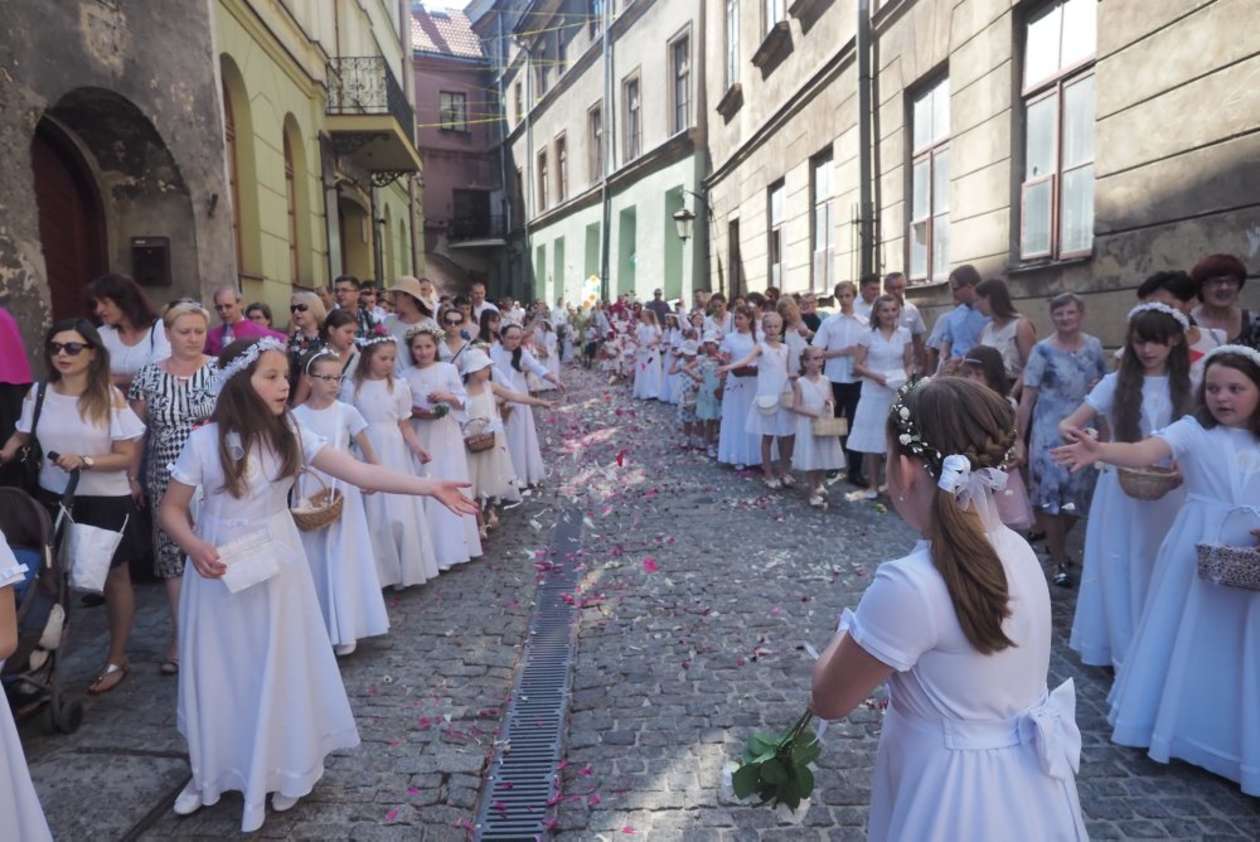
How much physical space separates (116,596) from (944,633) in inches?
161

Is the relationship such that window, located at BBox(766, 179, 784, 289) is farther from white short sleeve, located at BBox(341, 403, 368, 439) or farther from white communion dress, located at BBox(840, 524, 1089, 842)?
white communion dress, located at BBox(840, 524, 1089, 842)

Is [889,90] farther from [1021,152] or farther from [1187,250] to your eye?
[1187,250]

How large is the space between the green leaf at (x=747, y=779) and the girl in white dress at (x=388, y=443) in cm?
417

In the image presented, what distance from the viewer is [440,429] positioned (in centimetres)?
681

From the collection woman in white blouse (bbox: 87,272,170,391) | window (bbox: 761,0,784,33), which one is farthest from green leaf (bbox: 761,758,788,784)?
window (bbox: 761,0,784,33)

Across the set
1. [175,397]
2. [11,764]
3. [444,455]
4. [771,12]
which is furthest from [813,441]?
[771,12]

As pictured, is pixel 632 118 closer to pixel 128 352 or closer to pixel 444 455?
pixel 444 455

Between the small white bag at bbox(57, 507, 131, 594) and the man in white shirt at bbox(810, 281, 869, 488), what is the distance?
251 inches

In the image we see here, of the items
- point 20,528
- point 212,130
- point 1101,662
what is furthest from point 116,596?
point 212,130

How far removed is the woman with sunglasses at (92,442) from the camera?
4211 mm

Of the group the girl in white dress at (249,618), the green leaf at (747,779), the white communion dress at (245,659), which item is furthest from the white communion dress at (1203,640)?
the white communion dress at (245,659)

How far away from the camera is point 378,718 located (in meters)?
4.13

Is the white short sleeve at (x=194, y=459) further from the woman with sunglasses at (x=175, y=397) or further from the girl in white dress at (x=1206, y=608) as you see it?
the girl in white dress at (x=1206, y=608)

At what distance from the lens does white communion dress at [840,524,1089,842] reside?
1.77 m
